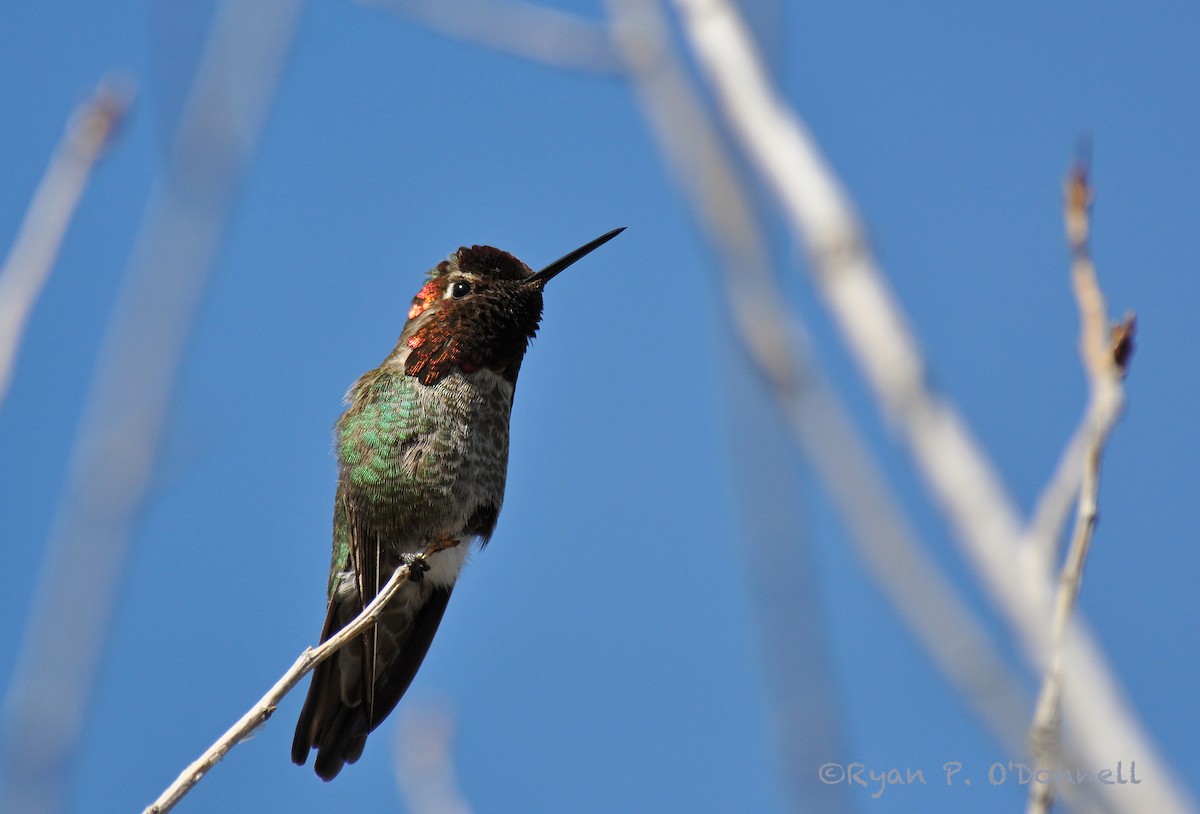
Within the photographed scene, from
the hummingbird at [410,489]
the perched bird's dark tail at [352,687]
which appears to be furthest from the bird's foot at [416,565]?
the perched bird's dark tail at [352,687]

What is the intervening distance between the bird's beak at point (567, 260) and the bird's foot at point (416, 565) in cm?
132

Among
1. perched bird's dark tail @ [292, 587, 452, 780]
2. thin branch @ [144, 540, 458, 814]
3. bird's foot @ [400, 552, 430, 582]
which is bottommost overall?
thin branch @ [144, 540, 458, 814]

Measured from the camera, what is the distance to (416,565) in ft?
15.5

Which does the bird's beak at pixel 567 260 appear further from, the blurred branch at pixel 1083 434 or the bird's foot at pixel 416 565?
the blurred branch at pixel 1083 434

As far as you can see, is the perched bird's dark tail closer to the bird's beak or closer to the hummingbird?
the hummingbird

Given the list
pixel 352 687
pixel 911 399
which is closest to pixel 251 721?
pixel 911 399

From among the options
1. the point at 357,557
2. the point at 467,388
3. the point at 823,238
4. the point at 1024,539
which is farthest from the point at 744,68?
the point at 357,557

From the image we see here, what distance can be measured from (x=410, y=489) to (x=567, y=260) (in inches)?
46.7

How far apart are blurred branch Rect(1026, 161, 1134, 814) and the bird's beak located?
2750mm

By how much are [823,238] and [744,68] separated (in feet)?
1.83

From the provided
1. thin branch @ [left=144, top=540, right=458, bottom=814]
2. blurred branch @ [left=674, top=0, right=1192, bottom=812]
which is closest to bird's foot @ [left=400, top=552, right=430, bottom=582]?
thin branch @ [left=144, top=540, right=458, bottom=814]

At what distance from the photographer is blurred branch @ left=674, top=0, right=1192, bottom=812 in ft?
6.27

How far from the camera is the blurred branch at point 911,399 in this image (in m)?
1.91

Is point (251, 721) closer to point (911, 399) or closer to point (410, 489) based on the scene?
point (911, 399)
